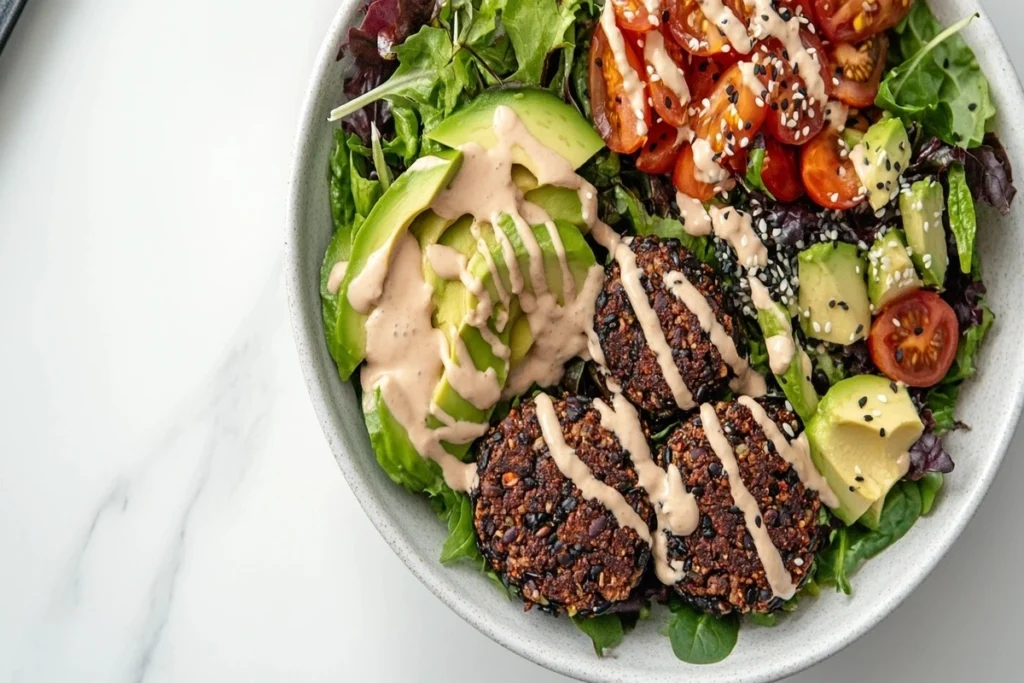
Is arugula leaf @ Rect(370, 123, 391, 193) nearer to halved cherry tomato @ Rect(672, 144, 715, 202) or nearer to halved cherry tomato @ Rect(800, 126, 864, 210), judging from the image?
halved cherry tomato @ Rect(672, 144, 715, 202)

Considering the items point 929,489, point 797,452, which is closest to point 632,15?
point 797,452

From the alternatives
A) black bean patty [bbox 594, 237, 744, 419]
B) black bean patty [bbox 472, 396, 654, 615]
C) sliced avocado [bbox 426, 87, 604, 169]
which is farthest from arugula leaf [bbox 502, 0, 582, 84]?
black bean patty [bbox 472, 396, 654, 615]

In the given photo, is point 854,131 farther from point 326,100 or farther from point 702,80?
point 326,100

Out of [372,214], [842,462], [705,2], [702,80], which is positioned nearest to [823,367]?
[842,462]

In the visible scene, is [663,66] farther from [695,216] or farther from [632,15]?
[695,216]

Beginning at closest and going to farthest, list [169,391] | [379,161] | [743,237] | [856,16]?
[856,16], [743,237], [379,161], [169,391]

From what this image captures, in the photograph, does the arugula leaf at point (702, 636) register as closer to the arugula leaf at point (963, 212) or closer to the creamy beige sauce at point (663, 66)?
the arugula leaf at point (963, 212)
